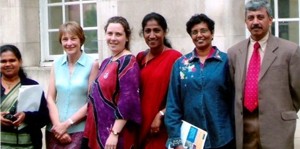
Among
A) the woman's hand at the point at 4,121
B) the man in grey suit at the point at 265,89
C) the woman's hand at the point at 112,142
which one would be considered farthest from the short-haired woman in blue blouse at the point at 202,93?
the woman's hand at the point at 4,121

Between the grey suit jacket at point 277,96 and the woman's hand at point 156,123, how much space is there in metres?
0.69

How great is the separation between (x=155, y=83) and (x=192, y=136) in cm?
59

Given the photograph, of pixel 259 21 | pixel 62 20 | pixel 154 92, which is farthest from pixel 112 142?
pixel 62 20

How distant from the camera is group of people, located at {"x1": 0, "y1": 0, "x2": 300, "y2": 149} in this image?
5.22m

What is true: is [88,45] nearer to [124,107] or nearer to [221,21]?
[221,21]

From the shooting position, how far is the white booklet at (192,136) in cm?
529

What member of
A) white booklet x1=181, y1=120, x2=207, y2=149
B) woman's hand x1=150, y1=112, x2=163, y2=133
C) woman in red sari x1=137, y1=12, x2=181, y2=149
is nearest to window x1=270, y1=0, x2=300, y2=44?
woman in red sari x1=137, y1=12, x2=181, y2=149

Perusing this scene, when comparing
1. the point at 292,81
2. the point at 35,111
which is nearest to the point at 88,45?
the point at 35,111

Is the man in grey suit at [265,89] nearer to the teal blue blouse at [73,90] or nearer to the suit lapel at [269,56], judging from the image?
the suit lapel at [269,56]

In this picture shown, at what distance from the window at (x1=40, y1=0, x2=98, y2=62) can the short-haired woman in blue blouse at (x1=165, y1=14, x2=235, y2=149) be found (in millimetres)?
4205

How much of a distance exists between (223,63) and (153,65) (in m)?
0.65

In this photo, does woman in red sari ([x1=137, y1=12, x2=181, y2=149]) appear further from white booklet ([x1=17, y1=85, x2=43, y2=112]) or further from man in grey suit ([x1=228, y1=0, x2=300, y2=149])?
white booklet ([x1=17, y1=85, x2=43, y2=112])

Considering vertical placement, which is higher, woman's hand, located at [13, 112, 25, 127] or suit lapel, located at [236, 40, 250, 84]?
suit lapel, located at [236, 40, 250, 84]

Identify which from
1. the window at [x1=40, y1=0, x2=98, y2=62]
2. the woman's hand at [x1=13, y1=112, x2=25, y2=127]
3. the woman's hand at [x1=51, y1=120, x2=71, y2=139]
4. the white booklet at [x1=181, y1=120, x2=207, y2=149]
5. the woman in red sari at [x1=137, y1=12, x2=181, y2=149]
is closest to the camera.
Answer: the white booklet at [x1=181, y1=120, x2=207, y2=149]
